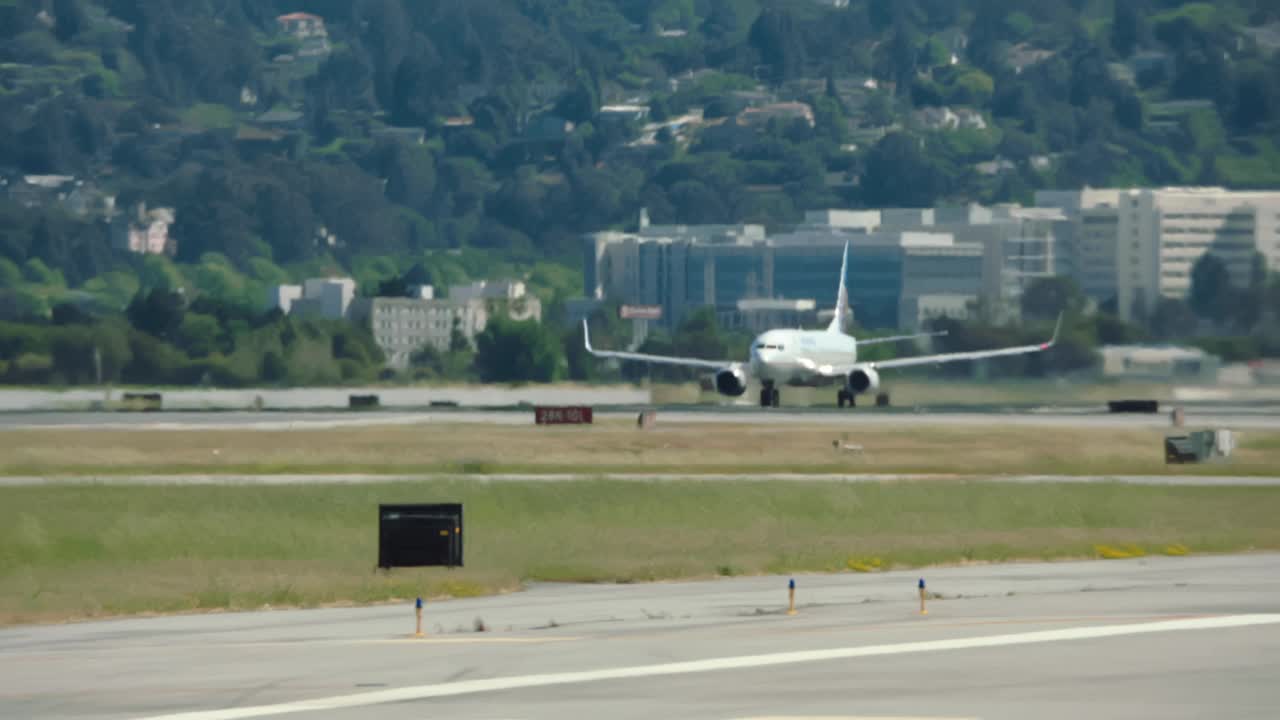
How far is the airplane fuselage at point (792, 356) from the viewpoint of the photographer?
427 ft

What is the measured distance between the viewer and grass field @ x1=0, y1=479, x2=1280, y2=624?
156ft

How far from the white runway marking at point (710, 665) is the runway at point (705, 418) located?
236 ft

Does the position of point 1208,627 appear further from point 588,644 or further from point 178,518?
point 178,518

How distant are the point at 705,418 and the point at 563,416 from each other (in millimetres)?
7508

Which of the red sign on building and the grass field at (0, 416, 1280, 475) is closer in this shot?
the grass field at (0, 416, 1280, 475)

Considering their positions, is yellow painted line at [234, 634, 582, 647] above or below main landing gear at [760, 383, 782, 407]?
below

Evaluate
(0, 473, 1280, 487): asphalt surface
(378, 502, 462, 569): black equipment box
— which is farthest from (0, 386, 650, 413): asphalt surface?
(378, 502, 462, 569): black equipment box

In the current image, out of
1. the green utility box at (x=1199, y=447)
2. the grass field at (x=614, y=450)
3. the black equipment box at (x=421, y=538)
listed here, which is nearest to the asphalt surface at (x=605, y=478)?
the grass field at (x=614, y=450)

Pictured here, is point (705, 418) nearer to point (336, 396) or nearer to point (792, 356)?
point (792, 356)

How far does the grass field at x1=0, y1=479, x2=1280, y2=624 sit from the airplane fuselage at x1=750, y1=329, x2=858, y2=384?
56.1 meters

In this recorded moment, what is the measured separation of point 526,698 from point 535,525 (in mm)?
31181

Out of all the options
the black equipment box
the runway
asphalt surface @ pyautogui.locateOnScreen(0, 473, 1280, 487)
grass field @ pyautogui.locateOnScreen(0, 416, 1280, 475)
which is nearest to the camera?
the black equipment box

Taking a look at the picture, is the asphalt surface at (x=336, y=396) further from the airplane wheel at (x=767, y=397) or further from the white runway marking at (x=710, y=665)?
the white runway marking at (x=710, y=665)

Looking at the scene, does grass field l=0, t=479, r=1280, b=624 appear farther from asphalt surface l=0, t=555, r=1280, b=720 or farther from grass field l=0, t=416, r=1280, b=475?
grass field l=0, t=416, r=1280, b=475
